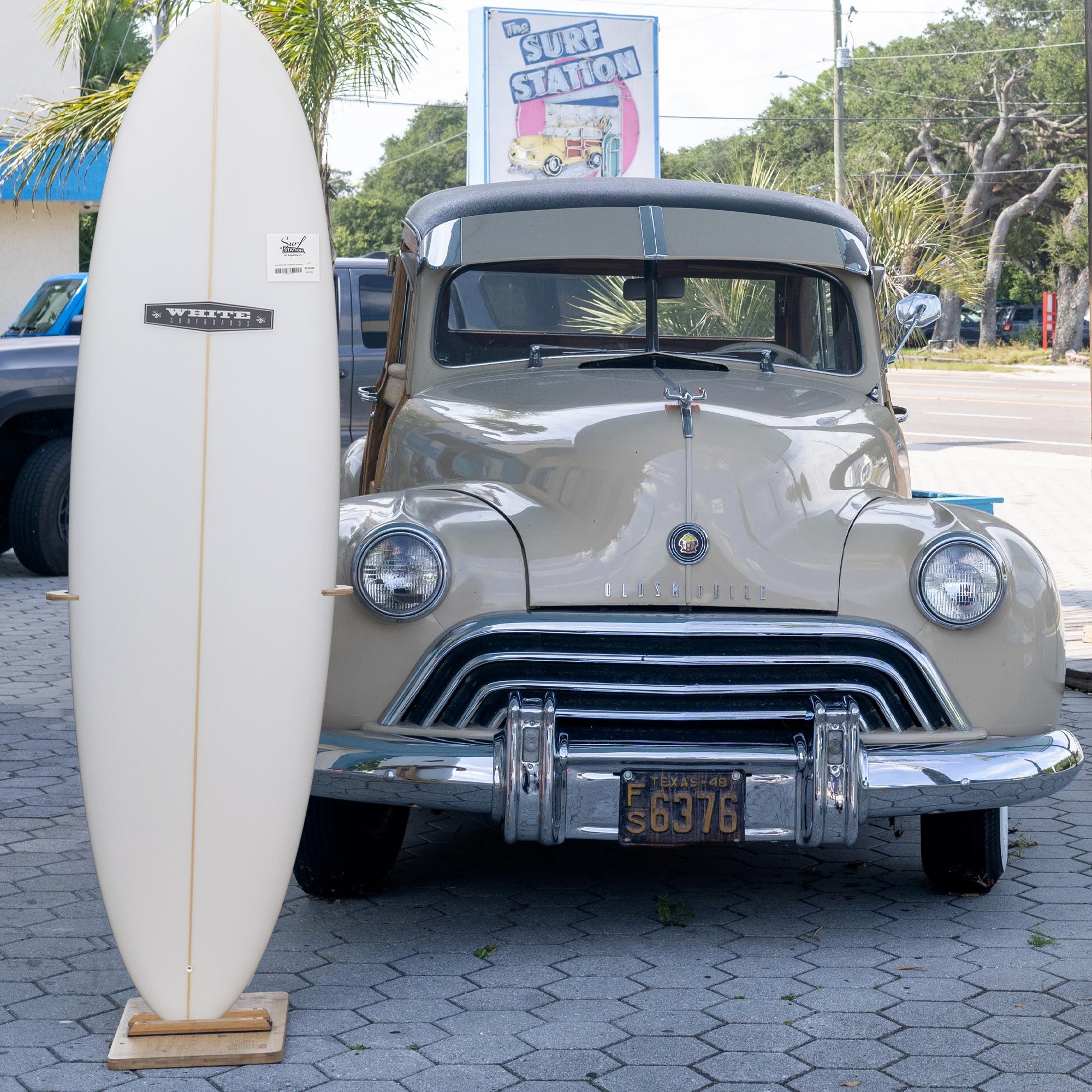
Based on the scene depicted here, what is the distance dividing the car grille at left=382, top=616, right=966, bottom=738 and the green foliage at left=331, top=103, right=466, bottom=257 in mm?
69254

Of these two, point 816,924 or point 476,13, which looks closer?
point 816,924

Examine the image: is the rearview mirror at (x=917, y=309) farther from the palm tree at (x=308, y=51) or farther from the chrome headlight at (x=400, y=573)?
the palm tree at (x=308, y=51)

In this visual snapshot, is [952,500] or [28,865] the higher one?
[952,500]

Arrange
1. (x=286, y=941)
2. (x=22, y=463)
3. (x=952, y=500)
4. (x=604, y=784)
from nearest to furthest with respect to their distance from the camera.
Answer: (x=604, y=784) < (x=286, y=941) < (x=952, y=500) < (x=22, y=463)

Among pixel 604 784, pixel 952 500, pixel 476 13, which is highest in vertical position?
pixel 476 13

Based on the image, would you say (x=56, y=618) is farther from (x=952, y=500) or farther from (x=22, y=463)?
(x=952, y=500)

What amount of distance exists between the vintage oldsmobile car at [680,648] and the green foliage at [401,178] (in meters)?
68.9

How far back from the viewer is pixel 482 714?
3.39 meters

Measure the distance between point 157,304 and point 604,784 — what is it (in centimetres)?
136

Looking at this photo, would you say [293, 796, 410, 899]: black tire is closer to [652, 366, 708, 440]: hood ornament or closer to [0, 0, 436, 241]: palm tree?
A: [652, 366, 708, 440]: hood ornament

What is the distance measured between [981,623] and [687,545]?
0.70m

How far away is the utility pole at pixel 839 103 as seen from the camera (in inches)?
1163

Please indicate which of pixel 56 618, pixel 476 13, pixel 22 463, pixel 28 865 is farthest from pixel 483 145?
pixel 28 865

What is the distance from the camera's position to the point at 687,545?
11.4 feet
